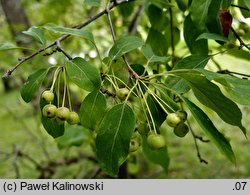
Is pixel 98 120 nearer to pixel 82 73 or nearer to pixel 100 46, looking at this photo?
pixel 82 73

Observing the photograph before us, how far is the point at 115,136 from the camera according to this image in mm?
947

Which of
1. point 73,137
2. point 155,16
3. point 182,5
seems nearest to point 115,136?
point 182,5

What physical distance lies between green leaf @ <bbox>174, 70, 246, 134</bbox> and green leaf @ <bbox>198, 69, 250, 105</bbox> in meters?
0.02

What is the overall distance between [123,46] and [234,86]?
344 millimetres

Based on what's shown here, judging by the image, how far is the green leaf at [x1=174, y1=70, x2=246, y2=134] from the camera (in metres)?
0.87

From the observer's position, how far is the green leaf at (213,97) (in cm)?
87

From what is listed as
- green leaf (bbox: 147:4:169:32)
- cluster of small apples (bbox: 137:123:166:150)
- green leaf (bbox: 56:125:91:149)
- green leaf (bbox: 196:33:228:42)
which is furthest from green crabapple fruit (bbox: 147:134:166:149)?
green leaf (bbox: 56:125:91:149)

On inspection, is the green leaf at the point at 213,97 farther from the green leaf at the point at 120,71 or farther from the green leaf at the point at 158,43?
the green leaf at the point at 158,43

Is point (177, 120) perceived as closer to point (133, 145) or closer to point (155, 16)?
point (133, 145)

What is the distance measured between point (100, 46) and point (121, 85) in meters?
1.69

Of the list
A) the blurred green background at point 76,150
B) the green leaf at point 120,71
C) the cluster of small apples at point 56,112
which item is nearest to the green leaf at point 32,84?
the cluster of small apples at point 56,112

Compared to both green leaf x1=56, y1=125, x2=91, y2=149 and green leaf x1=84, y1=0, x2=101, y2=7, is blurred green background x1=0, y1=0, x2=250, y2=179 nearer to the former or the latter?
green leaf x1=56, y1=125, x2=91, y2=149

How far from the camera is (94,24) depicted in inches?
114
